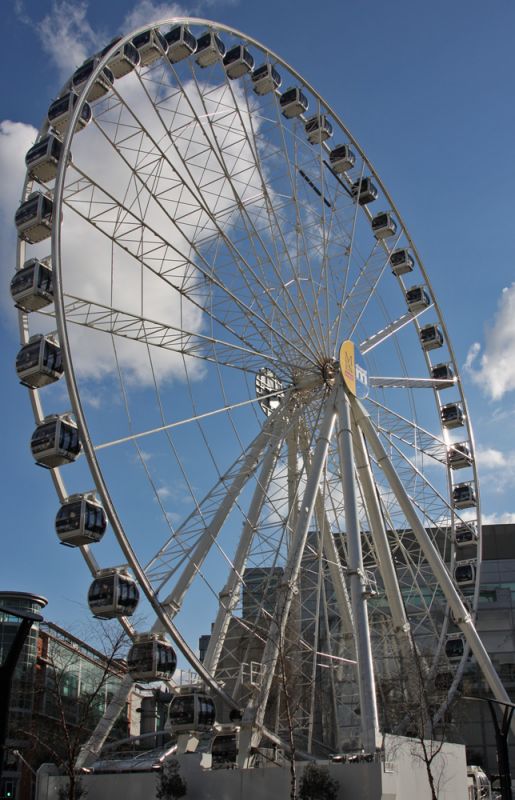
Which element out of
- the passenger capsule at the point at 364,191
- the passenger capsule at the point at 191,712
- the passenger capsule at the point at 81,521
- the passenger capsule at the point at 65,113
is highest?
the passenger capsule at the point at 364,191

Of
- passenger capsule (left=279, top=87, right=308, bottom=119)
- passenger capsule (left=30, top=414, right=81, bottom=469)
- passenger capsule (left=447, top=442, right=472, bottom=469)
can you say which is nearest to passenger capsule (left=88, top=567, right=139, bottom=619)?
passenger capsule (left=30, top=414, right=81, bottom=469)

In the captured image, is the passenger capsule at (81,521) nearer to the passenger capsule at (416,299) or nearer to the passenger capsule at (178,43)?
the passenger capsule at (178,43)

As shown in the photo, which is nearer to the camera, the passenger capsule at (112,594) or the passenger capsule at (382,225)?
the passenger capsule at (112,594)

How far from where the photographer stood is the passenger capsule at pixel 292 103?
40438 mm

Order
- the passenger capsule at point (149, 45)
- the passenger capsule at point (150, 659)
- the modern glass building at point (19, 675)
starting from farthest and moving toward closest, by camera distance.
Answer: the modern glass building at point (19, 675)
the passenger capsule at point (149, 45)
the passenger capsule at point (150, 659)

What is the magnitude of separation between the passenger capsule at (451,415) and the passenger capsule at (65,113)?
23.6 m

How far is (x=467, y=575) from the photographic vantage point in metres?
42.3

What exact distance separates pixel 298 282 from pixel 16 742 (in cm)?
3588

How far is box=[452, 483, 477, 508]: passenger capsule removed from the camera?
4358 cm

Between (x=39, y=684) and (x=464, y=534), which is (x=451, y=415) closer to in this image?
(x=464, y=534)

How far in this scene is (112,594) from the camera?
984 inches

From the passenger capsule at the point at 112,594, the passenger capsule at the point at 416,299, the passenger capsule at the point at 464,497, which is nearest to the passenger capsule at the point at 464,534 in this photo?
the passenger capsule at the point at 464,497

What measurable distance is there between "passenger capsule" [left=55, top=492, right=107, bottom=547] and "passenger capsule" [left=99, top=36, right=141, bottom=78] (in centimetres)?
1494

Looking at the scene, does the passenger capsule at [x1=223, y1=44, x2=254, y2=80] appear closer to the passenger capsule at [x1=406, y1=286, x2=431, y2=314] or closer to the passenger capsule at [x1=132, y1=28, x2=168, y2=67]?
the passenger capsule at [x1=132, y1=28, x2=168, y2=67]
